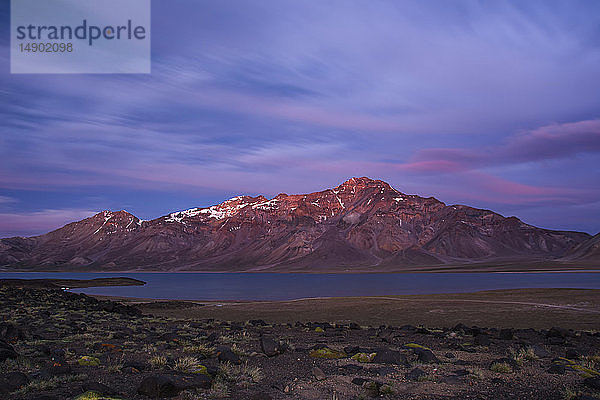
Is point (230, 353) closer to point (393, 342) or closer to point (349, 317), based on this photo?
point (393, 342)

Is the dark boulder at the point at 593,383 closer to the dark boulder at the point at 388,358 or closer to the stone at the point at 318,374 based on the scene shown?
the dark boulder at the point at 388,358

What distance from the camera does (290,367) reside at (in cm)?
1099

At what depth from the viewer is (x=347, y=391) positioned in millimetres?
8742

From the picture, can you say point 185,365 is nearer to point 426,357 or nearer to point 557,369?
point 426,357

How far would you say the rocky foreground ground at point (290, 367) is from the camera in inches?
332

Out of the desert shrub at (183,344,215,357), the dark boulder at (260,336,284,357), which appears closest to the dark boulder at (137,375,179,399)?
the desert shrub at (183,344,215,357)

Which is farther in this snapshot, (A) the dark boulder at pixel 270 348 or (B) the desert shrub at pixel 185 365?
(A) the dark boulder at pixel 270 348

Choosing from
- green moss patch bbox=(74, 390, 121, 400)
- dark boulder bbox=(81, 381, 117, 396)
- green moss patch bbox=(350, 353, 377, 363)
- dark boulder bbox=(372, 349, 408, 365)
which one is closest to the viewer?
green moss patch bbox=(74, 390, 121, 400)

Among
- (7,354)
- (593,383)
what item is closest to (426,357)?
(593,383)

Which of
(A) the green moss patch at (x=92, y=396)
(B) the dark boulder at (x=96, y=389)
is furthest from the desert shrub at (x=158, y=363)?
(A) the green moss patch at (x=92, y=396)

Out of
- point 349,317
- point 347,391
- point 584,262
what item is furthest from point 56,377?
point 584,262

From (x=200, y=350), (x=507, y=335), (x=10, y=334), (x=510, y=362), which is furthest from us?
(x=507, y=335)

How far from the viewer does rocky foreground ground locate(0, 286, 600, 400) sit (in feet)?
27.7

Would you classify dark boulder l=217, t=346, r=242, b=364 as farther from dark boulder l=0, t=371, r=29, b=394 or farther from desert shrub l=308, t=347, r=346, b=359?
dark boulder l=0, t=371, r=29, b=394
